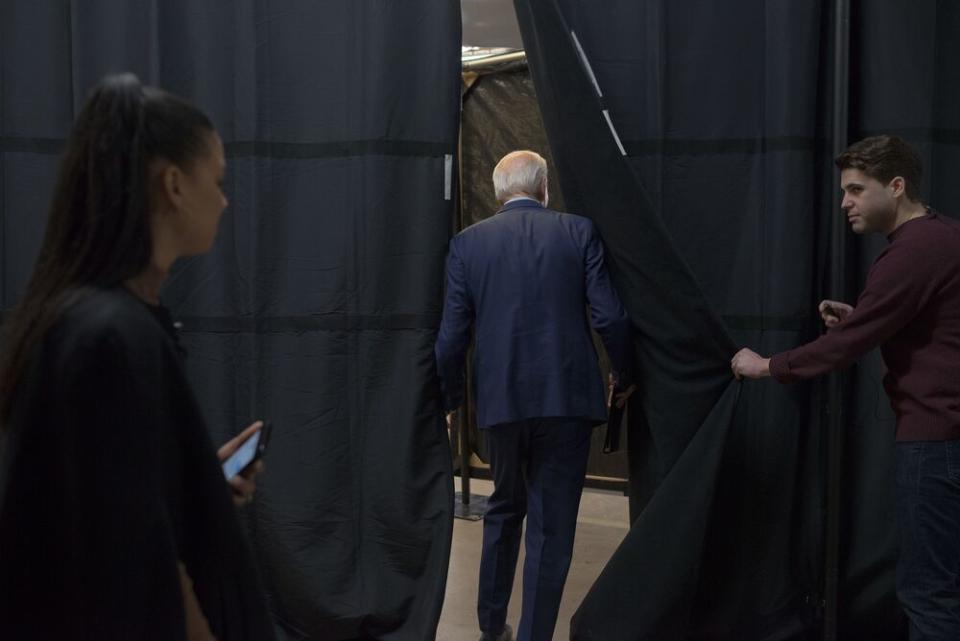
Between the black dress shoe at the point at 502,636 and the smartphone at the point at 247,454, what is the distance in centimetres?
182

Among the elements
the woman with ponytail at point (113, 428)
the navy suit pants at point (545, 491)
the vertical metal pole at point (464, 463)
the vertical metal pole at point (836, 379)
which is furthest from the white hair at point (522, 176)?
the woman with ponytail at point (113, 428)

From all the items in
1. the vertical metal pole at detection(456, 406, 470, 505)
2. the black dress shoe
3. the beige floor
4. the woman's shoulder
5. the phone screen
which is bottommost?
the beige floor

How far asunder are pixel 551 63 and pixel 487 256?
0.55 meters

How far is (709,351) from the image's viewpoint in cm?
270

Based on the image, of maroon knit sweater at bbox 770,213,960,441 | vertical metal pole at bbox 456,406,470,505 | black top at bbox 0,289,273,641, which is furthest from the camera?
vertical metal pole at bbox 456,406,470,505

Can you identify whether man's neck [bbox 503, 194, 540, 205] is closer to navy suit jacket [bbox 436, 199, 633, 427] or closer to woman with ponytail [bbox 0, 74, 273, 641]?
navy suit jacket [bbox 436, 199, 633, 427]

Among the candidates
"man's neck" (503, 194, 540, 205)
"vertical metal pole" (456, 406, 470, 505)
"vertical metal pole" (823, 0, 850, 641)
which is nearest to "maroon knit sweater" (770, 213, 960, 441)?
"vertical metal pole" (823, 0, 850, 641)

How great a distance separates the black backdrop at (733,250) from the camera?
2.68 meters

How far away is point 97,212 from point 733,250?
206cm

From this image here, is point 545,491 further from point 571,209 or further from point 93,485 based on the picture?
point 93,485

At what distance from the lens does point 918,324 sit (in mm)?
2314

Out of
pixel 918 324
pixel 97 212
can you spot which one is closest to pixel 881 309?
pixel 918 324

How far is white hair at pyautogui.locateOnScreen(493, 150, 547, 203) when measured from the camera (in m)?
2.98

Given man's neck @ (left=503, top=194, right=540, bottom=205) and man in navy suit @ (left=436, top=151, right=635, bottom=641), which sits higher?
man's neck @ (left=503, top=194, right=540, bottom=205)
